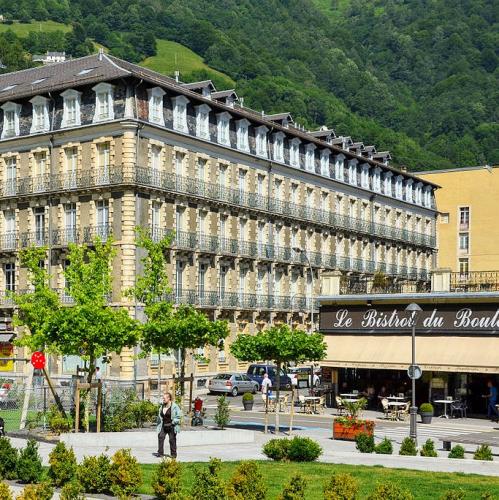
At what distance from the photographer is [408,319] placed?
46594mm

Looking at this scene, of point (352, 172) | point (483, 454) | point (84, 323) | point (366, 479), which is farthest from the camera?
point (352, 172)

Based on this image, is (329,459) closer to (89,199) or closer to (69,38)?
(89,199)

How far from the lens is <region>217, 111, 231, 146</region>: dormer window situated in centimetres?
6769

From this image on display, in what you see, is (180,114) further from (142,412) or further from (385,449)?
(385,449)

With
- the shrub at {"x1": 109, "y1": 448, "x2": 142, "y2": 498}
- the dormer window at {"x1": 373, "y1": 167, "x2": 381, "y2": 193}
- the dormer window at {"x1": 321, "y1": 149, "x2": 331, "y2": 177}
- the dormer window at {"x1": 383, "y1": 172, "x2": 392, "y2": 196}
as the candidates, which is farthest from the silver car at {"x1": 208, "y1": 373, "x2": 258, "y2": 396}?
the shrub at {"x1": 109, "y1": 448, "x2": 142, "y2": 498}

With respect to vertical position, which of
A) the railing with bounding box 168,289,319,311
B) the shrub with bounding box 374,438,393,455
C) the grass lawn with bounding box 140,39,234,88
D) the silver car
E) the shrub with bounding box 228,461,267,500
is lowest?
the silver car

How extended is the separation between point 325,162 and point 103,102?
26484mm

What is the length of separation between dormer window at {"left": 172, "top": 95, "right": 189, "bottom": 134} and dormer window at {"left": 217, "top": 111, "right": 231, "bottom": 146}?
4170 mm

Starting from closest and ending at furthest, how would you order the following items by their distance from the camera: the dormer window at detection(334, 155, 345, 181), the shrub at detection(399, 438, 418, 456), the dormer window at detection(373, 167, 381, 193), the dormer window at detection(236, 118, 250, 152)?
the shrub at detection(399, 438, 418, 456), the dormer window at detection(236, 118, 250, 152), the dormer window at detection(334, 155, 345, 181), the dormer window at detection(373, 167, 381, 193)

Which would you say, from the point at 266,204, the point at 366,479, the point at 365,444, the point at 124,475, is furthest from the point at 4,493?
the point at 266,204

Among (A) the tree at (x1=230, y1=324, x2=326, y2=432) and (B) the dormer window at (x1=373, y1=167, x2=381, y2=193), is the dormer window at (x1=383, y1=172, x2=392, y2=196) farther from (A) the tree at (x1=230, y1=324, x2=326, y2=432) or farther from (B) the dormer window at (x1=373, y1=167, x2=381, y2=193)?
(A) the tree at (x1=230, y1=324, x2=326, y2=432)

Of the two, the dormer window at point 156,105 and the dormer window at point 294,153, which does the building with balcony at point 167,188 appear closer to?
the dormer window at point 156,105

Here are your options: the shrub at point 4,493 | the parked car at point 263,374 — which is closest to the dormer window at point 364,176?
the parked car at point 263,374

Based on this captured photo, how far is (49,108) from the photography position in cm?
6372
